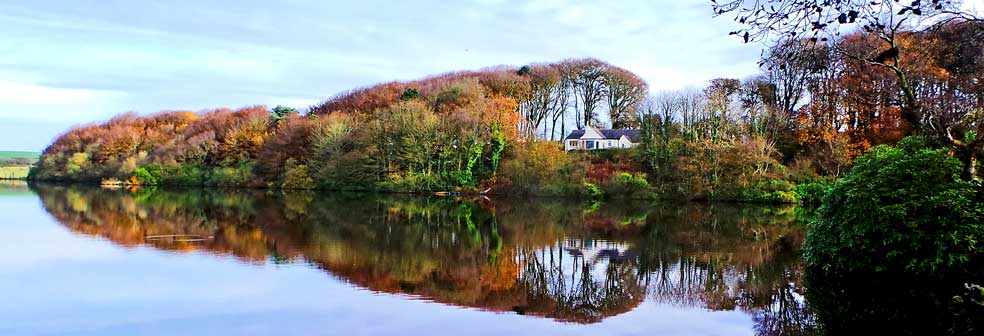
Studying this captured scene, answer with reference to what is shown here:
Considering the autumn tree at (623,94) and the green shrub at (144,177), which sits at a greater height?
the autumn tree at (623,94)

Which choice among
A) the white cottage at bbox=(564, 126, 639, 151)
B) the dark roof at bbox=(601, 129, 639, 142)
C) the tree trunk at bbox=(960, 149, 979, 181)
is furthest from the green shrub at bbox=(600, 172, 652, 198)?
the tree trunk at bbox=(960, 149, 979, 181)

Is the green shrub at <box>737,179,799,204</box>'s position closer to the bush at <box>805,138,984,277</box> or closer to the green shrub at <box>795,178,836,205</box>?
the green shrub at <box>795,178,836,205</box>

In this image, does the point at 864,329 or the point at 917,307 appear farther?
the point at 917,307

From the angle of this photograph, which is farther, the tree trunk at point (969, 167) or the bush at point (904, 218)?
the bush at point (904, 218)

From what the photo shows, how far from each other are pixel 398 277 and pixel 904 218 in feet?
28.3

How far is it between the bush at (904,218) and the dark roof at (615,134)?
3331 centimetres

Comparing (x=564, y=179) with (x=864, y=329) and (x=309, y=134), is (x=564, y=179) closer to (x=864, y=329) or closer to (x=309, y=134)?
(x=309, y=134)

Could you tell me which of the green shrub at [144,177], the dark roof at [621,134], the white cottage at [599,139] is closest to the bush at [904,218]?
the dark roof at [621,134]

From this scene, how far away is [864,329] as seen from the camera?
8.84 metres

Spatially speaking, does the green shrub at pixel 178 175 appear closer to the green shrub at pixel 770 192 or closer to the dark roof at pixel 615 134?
the dark roof at pixel 615 134

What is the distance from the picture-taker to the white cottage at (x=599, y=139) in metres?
47.8

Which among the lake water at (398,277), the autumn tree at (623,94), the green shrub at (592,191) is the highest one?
the autumn tree at (623,94)

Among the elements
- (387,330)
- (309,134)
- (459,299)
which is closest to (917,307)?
(459,299)

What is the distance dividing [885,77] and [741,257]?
813 inches
